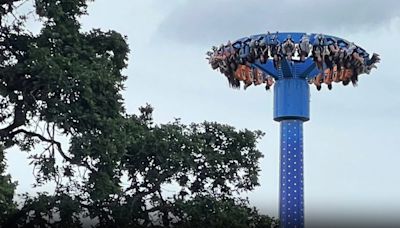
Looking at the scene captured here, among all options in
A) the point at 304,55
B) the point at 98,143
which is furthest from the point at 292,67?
the point at 98,143

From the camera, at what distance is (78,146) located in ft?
44.5

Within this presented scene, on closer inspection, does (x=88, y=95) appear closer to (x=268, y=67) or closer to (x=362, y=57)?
(x=268, y=67)

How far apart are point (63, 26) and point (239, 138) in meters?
5.71

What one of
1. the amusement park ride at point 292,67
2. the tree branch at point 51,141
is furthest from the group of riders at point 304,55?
the tree branch at point 51,141

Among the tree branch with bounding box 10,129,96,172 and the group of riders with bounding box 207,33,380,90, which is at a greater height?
the group of riders with bounding box 207,33,380,90

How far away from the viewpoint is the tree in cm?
1364

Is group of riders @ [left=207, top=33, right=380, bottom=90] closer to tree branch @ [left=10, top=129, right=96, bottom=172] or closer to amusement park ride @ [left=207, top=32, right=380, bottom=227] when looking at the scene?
amusement park ride @ [left=207, top=32, right=380, bottom=227]

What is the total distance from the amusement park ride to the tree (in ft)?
6.83

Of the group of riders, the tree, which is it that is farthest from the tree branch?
the group of riders

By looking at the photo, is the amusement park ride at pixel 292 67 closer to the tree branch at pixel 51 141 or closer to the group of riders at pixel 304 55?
the group of riders at pixel 304 55

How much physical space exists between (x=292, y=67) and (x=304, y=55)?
2.45ft

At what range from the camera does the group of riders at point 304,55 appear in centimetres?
1430

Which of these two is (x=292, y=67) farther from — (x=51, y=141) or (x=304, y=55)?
(x=51, y=141)

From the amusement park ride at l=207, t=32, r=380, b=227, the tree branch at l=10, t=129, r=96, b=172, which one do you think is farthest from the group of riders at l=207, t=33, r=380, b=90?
the tree branch at l=10, t=129, r=96, b=172
